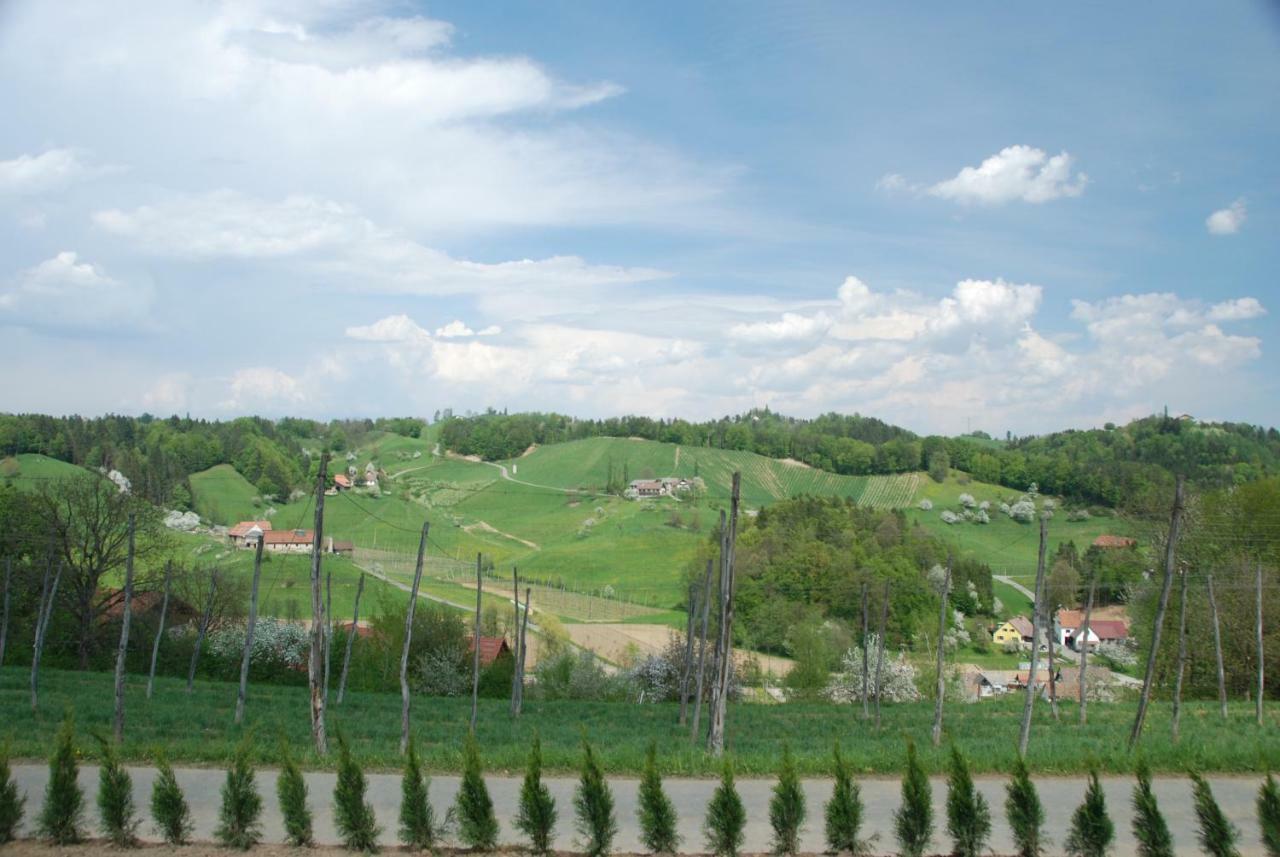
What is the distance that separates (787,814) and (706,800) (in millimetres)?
3270

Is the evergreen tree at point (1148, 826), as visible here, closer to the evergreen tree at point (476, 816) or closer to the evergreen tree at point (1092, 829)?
the evergreen tree at point (1092, 829)

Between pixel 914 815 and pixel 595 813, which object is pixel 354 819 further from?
pixel 914 815

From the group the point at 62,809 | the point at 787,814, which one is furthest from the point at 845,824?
the point at 62,809

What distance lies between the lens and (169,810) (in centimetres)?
1095

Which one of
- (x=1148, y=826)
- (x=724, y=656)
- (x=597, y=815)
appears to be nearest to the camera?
(x=1148, y=826)

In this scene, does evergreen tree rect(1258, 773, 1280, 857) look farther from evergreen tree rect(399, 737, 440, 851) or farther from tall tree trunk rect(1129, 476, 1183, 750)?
evergreen tree rect(399, 737, 440, 851)

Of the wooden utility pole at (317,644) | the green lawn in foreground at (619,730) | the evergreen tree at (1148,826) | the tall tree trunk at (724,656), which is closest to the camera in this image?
the evergreen tree at (1148,826)

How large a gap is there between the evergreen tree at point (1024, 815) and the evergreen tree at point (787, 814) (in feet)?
8.47

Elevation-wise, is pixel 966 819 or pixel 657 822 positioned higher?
pixel 966 819

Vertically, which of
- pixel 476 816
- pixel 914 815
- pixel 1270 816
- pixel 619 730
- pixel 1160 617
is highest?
pixel 1160 617

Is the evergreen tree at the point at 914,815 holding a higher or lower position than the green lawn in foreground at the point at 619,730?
higher

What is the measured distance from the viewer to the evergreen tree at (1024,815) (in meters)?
10.9

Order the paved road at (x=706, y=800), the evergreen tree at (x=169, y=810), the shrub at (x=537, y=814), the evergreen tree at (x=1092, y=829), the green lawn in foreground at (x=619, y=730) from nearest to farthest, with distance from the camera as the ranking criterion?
the evergreen tree at (x=1092, y=829) → the shrub at (x=537, y=814) → the evergreen tree at (x=169, y=810) → the paved road at (x=706, y=800) → the green lawn in foreground at (x=619, y=730)

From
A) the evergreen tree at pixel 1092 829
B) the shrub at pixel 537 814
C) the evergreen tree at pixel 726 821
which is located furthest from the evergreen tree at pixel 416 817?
the evergreen tree at pixel 1092 829
